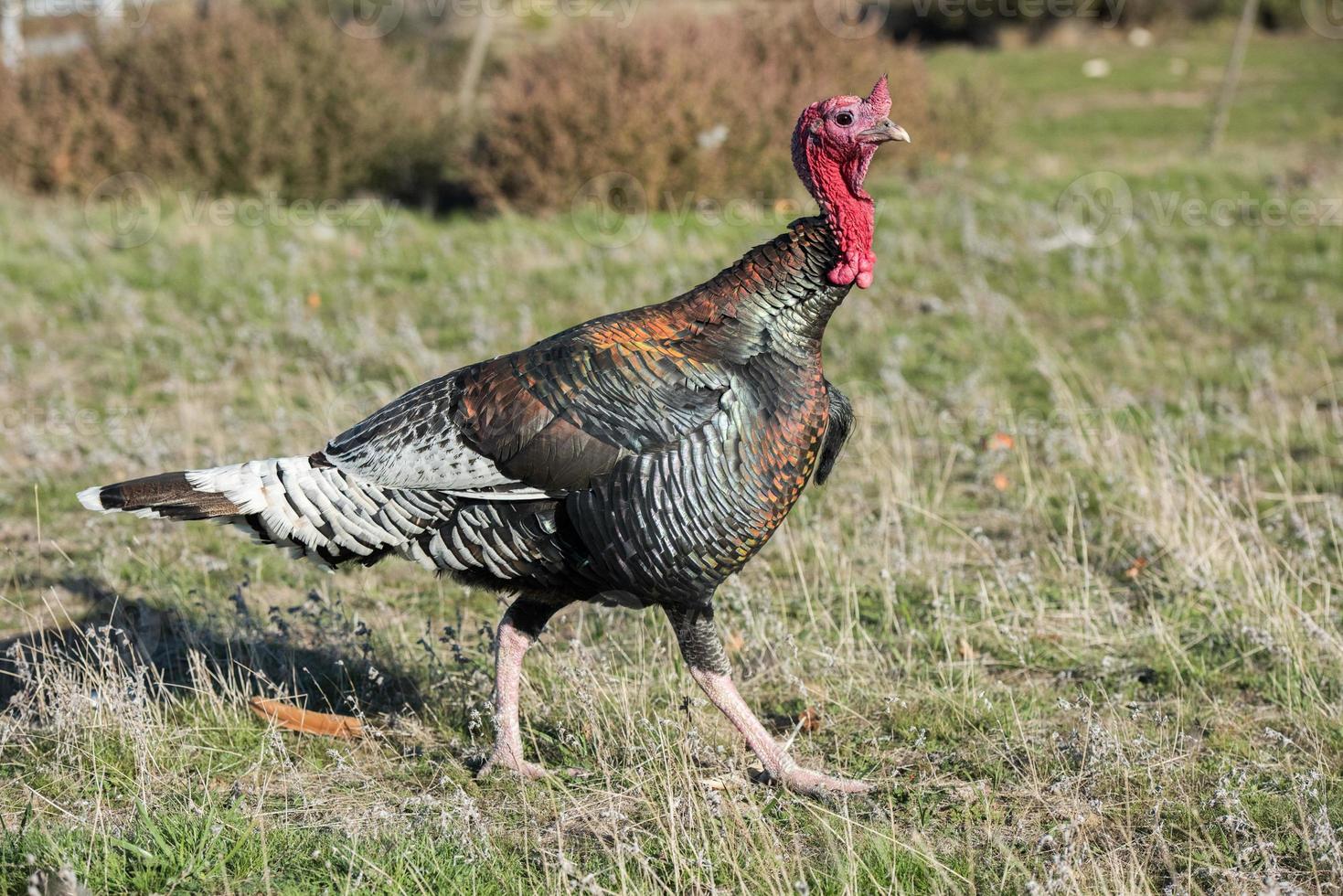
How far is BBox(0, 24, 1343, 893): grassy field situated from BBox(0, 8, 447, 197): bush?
3623mm

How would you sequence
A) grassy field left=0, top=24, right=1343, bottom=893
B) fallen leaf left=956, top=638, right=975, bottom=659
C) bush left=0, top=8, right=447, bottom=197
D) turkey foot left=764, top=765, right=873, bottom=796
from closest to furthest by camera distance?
grassy field left=0, top=24, right=1343, bottom=893, turkey foot left=764, top=765, right=873, bottom=796, fallen leaf left=956, top=638, right=975, bottom=659, bush left=0, top=8, right=447, bottom=197

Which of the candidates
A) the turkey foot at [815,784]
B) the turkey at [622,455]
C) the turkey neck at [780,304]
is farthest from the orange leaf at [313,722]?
the turkey neck at [780,304]

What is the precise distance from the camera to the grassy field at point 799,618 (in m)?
3.77

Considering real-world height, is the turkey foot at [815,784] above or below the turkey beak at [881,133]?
A: below

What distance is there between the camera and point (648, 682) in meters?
4.79

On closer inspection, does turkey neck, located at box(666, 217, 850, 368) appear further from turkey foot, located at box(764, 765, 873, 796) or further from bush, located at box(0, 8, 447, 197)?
bush, located at box(0, 8, 447, 197)

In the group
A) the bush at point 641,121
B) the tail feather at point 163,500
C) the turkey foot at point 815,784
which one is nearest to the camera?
the tail feather at point 163,500

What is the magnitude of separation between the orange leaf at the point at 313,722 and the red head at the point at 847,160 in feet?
7.37

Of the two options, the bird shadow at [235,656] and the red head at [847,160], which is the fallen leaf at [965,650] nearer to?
the red head at [847,160]

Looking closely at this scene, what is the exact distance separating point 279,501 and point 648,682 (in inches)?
59.1

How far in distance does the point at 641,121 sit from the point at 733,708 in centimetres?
951

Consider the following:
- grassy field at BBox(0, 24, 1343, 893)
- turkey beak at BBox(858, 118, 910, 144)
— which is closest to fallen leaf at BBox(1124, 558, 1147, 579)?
grassy field at BBox(0, 24, 1343, 893)

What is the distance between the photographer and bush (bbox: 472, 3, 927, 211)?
1297cm

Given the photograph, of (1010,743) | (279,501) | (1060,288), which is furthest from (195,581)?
(1060,288)
